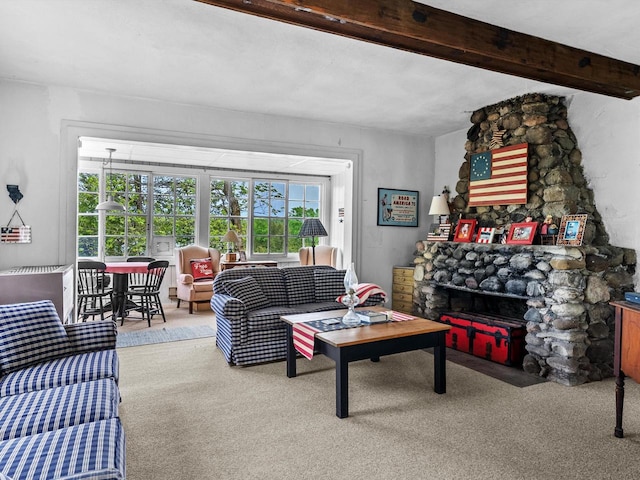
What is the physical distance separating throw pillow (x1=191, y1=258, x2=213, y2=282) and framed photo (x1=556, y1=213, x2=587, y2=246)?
5069mm

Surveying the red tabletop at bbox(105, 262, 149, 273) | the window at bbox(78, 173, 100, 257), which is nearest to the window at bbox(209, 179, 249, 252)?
the window at bbox(78, 173, 100, 257)

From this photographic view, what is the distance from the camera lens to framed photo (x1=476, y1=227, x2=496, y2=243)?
4531mm

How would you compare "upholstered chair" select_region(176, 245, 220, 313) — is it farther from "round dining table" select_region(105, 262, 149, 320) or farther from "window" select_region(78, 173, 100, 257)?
"window" select_region(78, 173, 100, 257)

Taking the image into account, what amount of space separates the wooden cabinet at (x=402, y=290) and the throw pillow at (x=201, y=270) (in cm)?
302

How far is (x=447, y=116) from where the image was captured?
5.03 m

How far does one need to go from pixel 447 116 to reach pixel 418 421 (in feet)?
11.9

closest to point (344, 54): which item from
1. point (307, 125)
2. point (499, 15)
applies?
point (499, 15)

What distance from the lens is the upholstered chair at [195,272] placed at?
252 inches

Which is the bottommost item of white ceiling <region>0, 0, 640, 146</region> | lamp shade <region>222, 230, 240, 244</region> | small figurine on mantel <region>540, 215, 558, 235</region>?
lamp shade <region>222, 230, 240, 244</region>

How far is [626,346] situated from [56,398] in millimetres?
3130

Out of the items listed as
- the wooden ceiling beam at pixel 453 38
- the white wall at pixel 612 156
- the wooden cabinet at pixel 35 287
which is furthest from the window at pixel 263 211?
the wooden ceiling beam at pixel 453 38

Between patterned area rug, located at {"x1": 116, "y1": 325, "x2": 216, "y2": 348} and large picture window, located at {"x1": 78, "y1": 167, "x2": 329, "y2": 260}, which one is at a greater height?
large picture window, located at {"x1": 78, "y1": 167, "x2": 329, "y2": 260}

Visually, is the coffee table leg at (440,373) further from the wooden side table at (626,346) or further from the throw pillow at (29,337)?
the throw pillow at (29,337)

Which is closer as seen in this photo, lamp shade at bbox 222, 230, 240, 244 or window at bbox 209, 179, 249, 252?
lamp shade at bbox 222, 230, 240, 244
